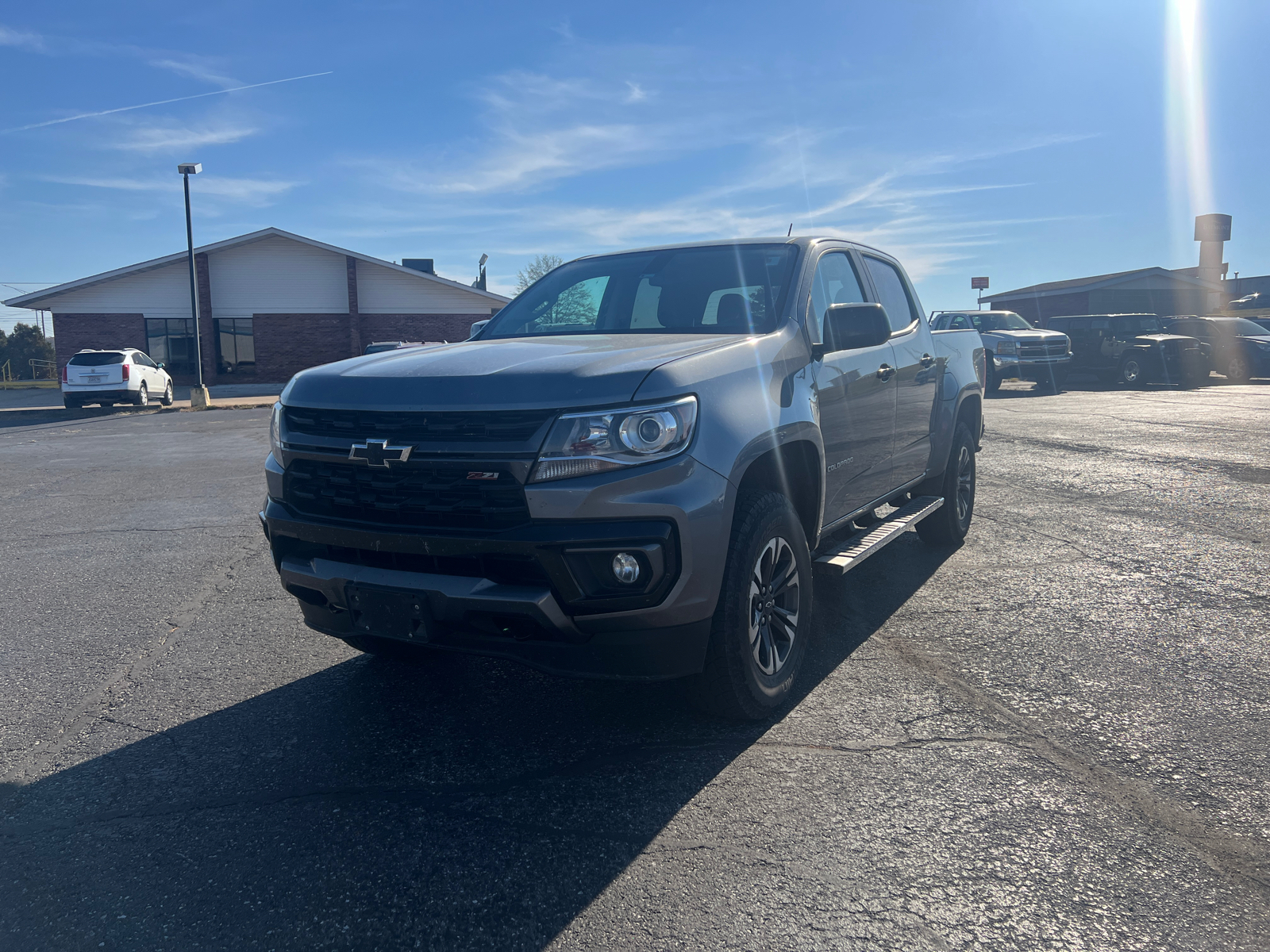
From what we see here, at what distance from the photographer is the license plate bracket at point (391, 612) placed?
3129mm

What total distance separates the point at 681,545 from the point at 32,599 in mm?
4462

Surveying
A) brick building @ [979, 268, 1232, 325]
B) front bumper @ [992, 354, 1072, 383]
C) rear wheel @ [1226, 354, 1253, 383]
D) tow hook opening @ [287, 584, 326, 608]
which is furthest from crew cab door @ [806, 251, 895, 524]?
brick building @ [979, 268, 1232, 325]

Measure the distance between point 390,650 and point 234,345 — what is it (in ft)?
114

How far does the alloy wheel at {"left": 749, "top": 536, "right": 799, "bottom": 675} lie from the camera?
352cm

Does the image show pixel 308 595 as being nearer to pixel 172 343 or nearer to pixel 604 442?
pixel 604 442

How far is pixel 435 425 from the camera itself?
3.15 m

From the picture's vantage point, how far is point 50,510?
339 inches

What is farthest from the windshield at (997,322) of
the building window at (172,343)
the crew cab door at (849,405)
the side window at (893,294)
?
the building window at (172,343)

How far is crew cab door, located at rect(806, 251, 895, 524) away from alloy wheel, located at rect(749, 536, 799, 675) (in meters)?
0.56

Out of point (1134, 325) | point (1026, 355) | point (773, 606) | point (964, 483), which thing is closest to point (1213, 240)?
point (1134, 325)

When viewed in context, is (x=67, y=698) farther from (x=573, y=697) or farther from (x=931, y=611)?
(x=931, y=611)

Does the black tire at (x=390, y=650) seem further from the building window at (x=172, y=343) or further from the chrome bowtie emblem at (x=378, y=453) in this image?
the building window at (x=172, y=343)

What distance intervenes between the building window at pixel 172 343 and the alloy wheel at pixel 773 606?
116 ft

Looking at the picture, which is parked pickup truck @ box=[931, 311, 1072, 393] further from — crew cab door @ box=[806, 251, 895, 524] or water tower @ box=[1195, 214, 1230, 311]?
water tower @ box=[1195, 214, 1230, 311]
